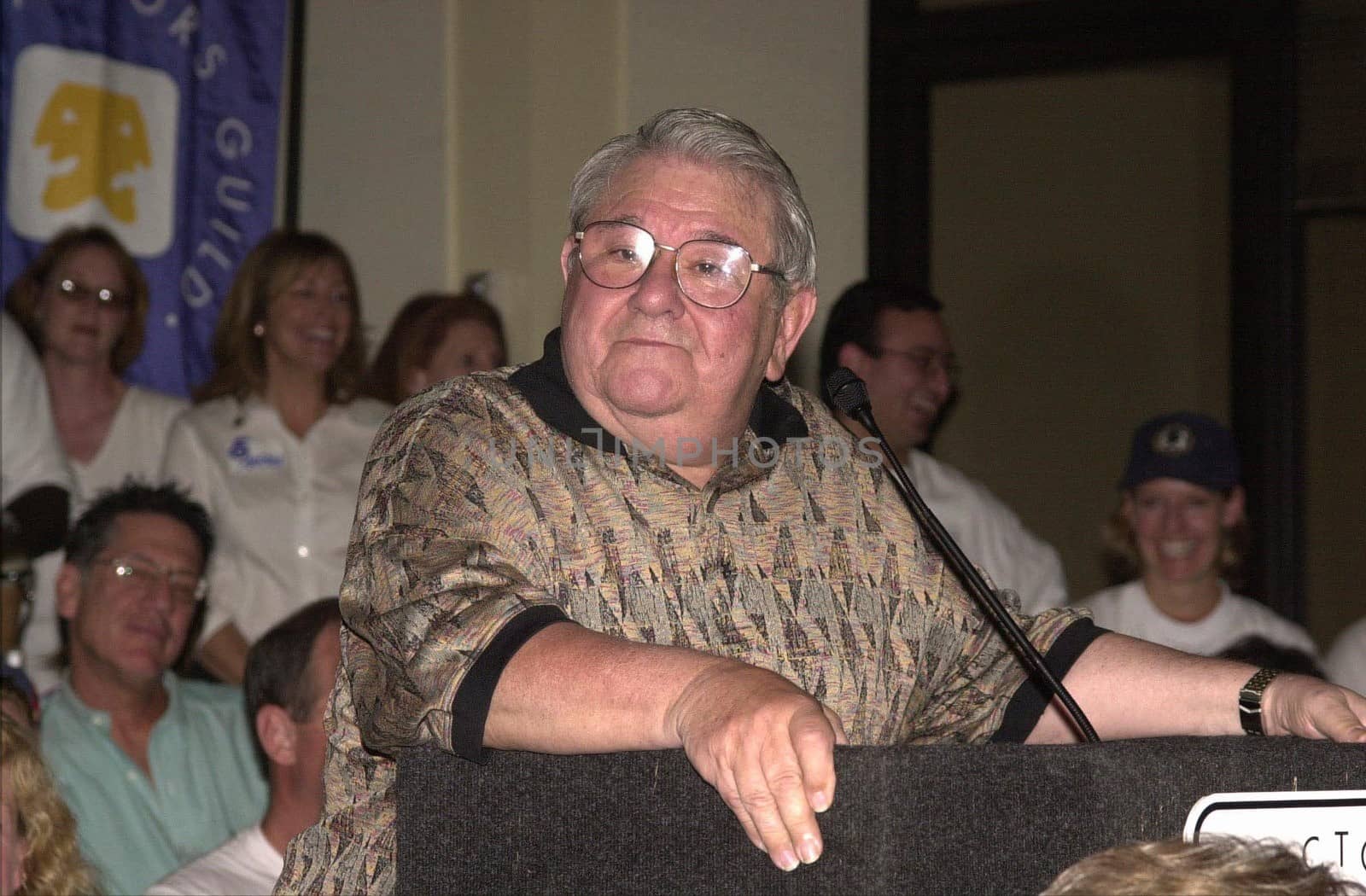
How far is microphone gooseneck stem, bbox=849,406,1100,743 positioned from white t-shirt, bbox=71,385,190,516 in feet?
9.19

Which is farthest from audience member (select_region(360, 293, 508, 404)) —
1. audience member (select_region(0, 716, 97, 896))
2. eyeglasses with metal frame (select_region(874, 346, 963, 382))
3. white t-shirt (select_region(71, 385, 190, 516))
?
audience member (select_region(0, 716, 97, 896))

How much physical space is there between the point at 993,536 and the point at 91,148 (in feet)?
8.55

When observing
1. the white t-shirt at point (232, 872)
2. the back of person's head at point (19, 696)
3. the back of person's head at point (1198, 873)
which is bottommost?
the white t-shirt at point (232, 872)

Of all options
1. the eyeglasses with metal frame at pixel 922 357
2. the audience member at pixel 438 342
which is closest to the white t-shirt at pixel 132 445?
the audience member at pixel 438 342

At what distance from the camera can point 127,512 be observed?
3.54m

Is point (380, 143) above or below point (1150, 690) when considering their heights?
above

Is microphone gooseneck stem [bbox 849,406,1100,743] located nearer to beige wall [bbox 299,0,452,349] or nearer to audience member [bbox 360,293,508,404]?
audience member [bbox 360,293,508,404]

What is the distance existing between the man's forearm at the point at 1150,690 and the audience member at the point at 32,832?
4.98 feet

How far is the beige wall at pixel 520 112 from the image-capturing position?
425 centimetres

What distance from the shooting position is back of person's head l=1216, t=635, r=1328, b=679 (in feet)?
11.1

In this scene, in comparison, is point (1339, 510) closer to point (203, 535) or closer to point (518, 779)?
point (203, 535)

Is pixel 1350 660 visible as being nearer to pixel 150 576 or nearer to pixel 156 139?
pixel 150 576

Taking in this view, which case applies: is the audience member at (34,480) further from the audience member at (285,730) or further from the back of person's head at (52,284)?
the audience member at (285,730)

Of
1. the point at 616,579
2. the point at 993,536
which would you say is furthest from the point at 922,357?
the point at 616,579
